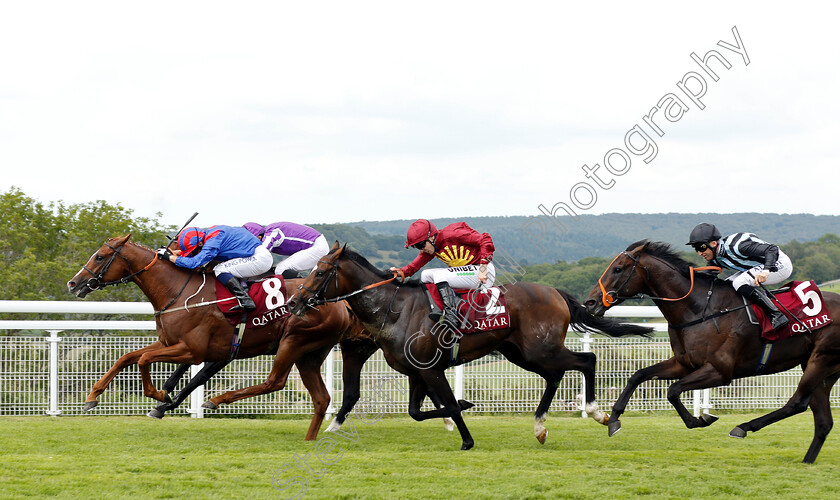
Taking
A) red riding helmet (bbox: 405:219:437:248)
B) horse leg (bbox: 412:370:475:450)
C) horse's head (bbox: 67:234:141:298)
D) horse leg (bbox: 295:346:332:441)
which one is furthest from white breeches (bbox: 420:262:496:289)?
horse's head (bbox: 67:234:141:298)

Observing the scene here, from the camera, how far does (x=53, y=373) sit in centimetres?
935

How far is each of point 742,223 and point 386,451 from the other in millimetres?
91545

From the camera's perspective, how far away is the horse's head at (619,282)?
6711 millimetres

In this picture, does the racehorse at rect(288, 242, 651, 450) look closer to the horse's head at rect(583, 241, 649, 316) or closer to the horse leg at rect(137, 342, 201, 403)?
the horse's head at rect(583, 241, 649, 316)

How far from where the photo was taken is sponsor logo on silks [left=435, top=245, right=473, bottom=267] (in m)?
7.29

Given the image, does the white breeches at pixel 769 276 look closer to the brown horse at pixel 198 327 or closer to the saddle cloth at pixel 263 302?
the brown horse at pixel 198 327

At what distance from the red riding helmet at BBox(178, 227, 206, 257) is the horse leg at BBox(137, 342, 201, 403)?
0.93 metres

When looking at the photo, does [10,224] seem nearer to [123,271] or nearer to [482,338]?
[123,271]

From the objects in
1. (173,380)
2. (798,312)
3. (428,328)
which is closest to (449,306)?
(428,328)

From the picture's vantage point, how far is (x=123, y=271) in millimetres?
7703

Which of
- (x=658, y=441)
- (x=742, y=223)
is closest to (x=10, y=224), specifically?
(x=658, y=441)

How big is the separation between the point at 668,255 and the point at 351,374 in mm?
3093

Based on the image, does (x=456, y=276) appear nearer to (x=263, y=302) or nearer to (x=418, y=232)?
(x=418, y=232)

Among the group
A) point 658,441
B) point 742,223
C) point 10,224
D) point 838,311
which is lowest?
point 658,441
